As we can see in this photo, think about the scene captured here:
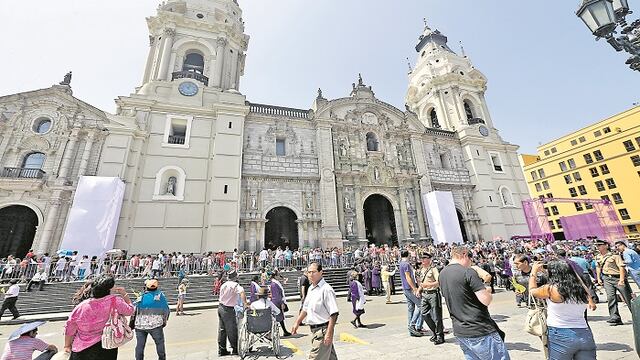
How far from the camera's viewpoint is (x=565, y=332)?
2.66m

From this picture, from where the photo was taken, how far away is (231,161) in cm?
1806

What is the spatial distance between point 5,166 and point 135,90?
8.43 metres

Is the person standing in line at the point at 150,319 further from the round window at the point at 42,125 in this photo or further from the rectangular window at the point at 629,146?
the rectangular window at the point at 629,146

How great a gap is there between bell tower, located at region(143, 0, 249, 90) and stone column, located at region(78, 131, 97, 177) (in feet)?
18.8

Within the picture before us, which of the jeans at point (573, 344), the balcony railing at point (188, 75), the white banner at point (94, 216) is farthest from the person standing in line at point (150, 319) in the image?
the balcony railing at point (188, 75)

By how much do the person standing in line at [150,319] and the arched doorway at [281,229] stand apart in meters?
14.2

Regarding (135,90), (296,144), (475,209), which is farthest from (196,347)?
(475,209)

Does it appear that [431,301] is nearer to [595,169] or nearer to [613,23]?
[613,23]

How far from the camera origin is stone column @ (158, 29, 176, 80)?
67.6 feet

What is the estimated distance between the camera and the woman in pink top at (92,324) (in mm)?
3145

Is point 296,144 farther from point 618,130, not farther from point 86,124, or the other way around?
point 618,130

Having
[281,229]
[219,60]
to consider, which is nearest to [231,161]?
[281,229]

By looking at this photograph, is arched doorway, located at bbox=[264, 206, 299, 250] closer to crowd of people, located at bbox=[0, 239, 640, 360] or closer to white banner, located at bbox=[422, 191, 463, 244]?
white banner, located at bbox=[422, 191, 463, 244]

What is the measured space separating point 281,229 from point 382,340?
14.4 m
